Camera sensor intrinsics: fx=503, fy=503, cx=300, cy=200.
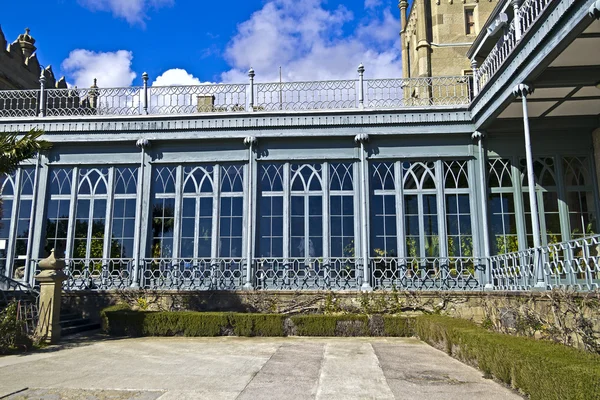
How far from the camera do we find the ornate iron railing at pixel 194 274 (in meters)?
12.6

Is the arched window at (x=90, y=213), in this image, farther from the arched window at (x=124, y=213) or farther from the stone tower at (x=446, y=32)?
the stone tower at (x=446, y=32)

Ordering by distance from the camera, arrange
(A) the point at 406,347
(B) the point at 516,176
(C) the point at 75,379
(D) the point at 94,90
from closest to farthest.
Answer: (C) the point at 75,379
(A) the point at 406,347
(B) the point at 516,176
(D) the point at 94,90

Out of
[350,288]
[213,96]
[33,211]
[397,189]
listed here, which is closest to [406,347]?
[350,288]

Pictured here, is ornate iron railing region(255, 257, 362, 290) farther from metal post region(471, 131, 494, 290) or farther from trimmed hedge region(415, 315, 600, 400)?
trimmed hedge region(415, 315, 600, 400)

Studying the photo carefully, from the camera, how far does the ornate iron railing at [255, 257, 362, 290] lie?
12266mm

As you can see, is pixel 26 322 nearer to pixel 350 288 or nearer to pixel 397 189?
pixel 350 288

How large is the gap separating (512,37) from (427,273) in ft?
18.4

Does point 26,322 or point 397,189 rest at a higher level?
point 397,189

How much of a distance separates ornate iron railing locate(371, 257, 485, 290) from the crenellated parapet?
14.9 m

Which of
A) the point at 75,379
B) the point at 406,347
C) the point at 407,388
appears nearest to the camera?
the point at 407,388

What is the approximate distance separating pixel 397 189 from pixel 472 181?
6.28 ft

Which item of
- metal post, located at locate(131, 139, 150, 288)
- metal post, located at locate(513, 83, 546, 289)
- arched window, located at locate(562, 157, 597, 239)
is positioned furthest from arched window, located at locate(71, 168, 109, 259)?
arched window, located at locate(562, 157, 597, 239)

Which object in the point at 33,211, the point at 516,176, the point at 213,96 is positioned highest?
the point at 213,96

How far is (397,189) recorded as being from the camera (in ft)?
42.5
